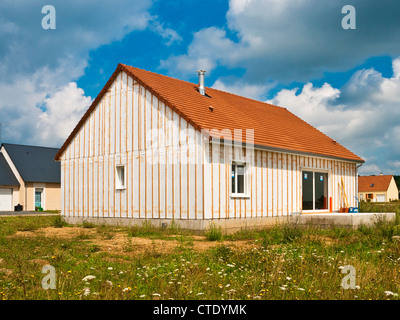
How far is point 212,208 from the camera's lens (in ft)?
50.7

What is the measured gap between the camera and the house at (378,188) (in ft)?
270

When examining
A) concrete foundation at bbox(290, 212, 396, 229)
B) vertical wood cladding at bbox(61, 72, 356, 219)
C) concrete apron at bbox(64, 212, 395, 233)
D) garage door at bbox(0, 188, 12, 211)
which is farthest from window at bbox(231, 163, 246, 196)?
garage door at bbox(0, 188, 12, 211)

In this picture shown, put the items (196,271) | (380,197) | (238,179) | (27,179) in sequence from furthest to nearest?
1. (380,197)
2. (27,179)
3. (238,179)
4. (196,271)

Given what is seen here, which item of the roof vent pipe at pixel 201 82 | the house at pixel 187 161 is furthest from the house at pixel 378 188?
the roof vent pipe at pixel 201 82

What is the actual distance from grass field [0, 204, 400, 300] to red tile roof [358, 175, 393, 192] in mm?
75704

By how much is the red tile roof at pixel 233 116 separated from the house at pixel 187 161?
0.23 ft

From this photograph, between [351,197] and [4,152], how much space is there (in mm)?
35553

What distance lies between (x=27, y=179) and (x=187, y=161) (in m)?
31.2

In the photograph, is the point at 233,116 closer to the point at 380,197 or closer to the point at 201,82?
the point at 201,82

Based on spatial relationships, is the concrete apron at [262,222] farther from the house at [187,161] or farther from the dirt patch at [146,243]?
the dirt patch at [146,243]

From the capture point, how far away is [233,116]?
18766 mm

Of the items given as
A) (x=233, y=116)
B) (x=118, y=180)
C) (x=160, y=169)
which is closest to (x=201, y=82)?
(x=233, y=116)
